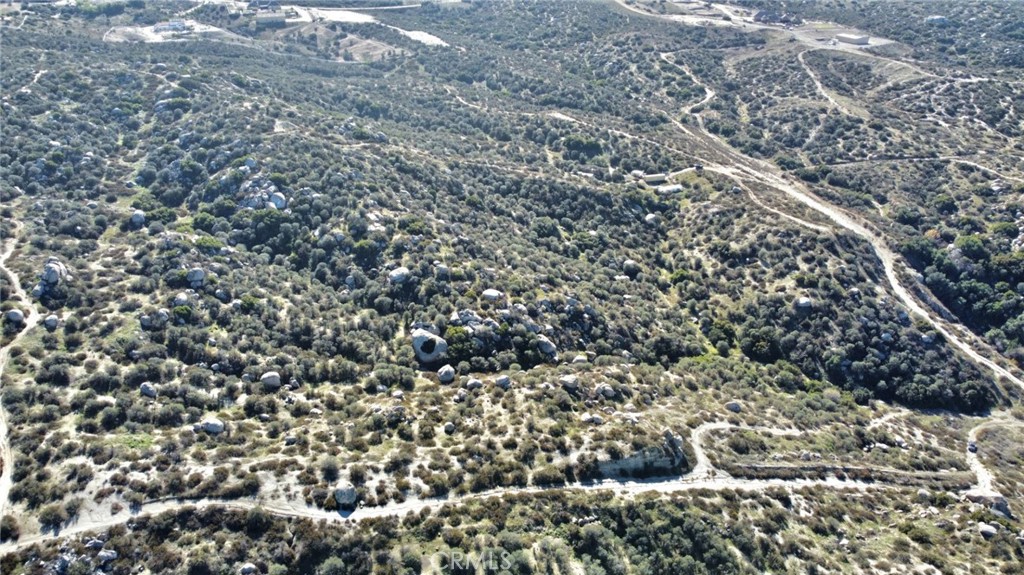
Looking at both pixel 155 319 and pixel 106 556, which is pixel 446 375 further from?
pixel 106 556

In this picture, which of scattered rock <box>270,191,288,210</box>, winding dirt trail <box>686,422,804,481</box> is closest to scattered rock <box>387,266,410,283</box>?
scattered rock <box>270,191,288,210</box>

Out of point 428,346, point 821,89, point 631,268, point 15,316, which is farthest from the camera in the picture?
point 821,89

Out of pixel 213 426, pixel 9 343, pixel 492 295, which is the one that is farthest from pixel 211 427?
pixel 492 295

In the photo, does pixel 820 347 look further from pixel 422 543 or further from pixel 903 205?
pixel 422 543

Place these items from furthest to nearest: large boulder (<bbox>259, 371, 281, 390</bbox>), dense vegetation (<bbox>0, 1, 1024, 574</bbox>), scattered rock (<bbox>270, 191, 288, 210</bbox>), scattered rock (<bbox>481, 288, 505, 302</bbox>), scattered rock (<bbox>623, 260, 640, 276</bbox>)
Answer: scattered rock (<bbox>623, 260, 640, 276</bbox>)
scattered rock (<bbox>270, 191, 288, 210</bbox>)
scattered rock (<bbox>481, 288, 505, 302</bbox>)
large boulder (<bbox>259, 371, 281, 390</bbox>)
dense vegetation (<bbox>0, 1, 1024, 574</bbox>)

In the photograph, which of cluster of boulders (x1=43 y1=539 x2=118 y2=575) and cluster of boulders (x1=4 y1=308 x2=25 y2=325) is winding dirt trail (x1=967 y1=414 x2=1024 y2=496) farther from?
cluster of boulders (x1=4 y1=308 x2=25 y2=325)

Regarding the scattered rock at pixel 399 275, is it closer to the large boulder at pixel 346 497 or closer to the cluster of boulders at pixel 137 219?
the cluster of boulders at pixel 137 219
